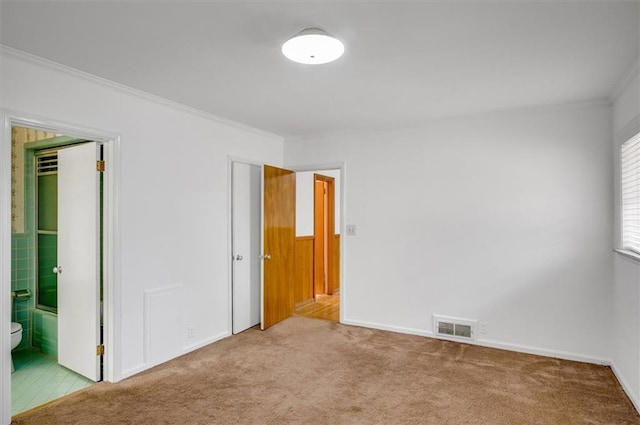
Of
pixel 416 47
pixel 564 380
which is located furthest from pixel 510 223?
pixel 416 47

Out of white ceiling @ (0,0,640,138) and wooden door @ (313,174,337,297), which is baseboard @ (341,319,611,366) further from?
white ceiling @ (0,0,640,138)

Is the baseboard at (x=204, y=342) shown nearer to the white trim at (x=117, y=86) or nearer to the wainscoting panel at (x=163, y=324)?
the wainscoting panel at (x=163, y=324)

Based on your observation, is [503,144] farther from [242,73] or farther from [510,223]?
[242,73]

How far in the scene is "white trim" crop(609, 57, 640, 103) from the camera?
2512 mm

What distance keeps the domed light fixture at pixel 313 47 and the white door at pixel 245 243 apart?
7.10 ft

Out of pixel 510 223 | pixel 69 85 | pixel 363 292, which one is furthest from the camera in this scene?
pixel 363 292

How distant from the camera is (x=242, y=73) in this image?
8.77ft

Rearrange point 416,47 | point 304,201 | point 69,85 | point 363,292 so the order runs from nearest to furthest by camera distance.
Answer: point 416,47
point 69,85
point 363,292
point 304,201

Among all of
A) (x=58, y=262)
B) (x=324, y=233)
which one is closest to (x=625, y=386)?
(x=324, y=233)

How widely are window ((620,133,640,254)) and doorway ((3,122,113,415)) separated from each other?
4.07m

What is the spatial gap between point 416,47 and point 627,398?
294 cm

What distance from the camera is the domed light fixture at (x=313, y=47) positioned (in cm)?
202

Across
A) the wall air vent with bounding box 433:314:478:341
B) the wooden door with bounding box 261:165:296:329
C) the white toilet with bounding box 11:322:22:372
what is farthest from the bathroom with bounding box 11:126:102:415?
the wall air vent with bounding box 433:314:478:341

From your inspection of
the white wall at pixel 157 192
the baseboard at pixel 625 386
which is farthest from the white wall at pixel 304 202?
the baseboard at pixel 625 386
